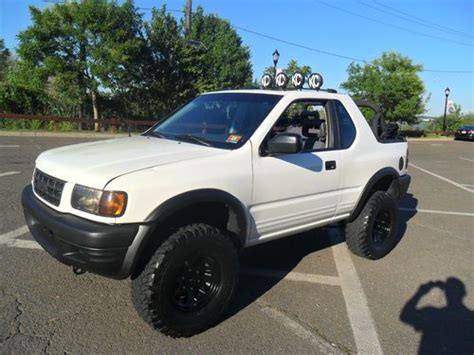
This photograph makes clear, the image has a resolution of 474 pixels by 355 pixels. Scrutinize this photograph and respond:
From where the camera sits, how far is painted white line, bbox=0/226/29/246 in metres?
4.80

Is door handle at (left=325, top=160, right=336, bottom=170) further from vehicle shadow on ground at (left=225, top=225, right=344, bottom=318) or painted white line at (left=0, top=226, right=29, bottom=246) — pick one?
painted white line at (left=0, top=226, right=29, bottom=246)

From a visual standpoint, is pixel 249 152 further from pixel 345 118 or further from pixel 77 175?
pixel 345 118

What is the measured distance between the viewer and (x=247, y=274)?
14.4 feet

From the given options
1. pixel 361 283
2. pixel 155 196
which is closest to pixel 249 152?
pixel 155 196

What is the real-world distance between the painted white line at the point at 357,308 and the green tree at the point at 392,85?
30150mm

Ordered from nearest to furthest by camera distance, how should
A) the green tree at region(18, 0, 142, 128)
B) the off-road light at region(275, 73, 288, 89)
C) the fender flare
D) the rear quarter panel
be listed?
the rear quarter panel
the fender flare
the off-road light at region(275, 73, 288, 89)
the green tree at region(18, 0, 142, 128)

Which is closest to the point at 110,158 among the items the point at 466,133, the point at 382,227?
the point at 382,227

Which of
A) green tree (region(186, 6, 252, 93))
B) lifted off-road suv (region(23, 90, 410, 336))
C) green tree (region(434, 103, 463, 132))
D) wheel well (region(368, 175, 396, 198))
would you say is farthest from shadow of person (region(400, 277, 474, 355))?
green tree (region(434, 103, 463, 132))

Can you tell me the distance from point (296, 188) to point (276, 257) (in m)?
1.28

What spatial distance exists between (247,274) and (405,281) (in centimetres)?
155

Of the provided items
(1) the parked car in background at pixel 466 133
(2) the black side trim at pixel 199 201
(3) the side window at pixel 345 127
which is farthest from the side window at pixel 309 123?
(1) the parked car in background at pixel 466 133

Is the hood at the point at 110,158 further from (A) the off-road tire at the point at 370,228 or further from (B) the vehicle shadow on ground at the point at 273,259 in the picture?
(A) the off-road tire at the point at 370,228

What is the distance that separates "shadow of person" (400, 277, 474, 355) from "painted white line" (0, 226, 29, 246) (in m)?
3.97

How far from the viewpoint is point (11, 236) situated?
499cm
